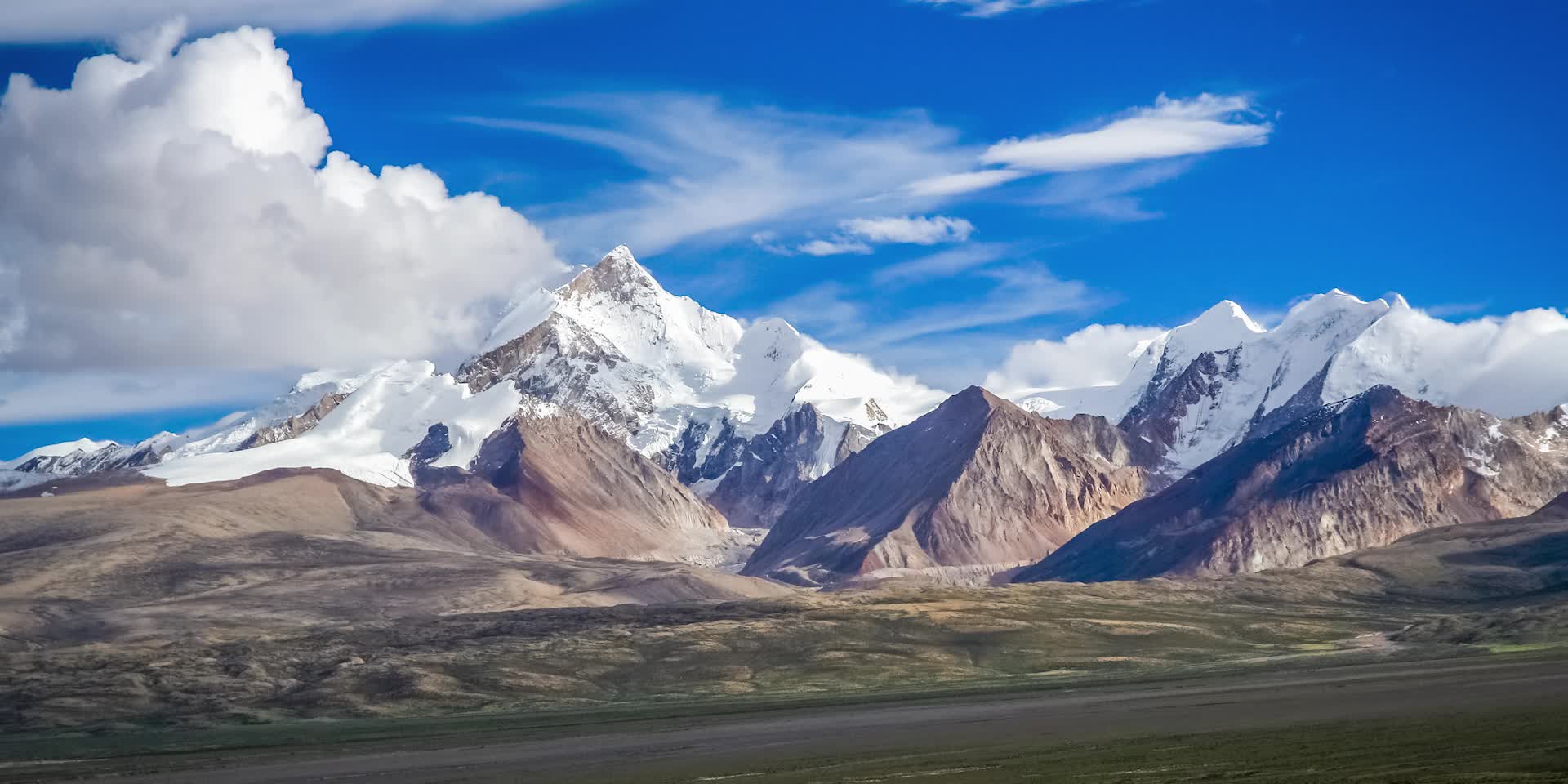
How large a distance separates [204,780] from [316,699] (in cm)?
8432

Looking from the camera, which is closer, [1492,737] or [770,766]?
[1492,737]

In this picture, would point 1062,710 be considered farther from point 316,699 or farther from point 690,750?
point 316,699

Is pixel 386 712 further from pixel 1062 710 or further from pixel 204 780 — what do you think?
pixel 1062 710

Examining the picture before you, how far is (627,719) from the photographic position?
138000 mm

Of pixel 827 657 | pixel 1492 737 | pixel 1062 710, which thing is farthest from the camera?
pixel 827 657

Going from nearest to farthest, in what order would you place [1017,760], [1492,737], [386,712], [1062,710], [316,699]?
1. [1492,737]
2. [1017,760]
3. [1062,710]
4. [386,712]
5. [316,699]

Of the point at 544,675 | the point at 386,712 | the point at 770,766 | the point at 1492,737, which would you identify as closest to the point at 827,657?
the point at 544,675

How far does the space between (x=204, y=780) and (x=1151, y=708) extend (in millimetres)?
60265

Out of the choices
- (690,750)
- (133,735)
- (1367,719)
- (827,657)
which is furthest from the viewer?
(827,657)

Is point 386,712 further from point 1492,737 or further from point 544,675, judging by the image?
point 1492,737

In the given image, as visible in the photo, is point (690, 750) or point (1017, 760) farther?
point (690, 750)

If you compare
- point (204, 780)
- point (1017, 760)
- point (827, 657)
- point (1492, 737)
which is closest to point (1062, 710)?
point (1017, 760)

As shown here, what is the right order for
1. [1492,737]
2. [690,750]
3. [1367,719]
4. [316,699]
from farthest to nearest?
[316,699] < [690,750] < [1367,719] < [1492,737]

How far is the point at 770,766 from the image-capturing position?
281 feet
